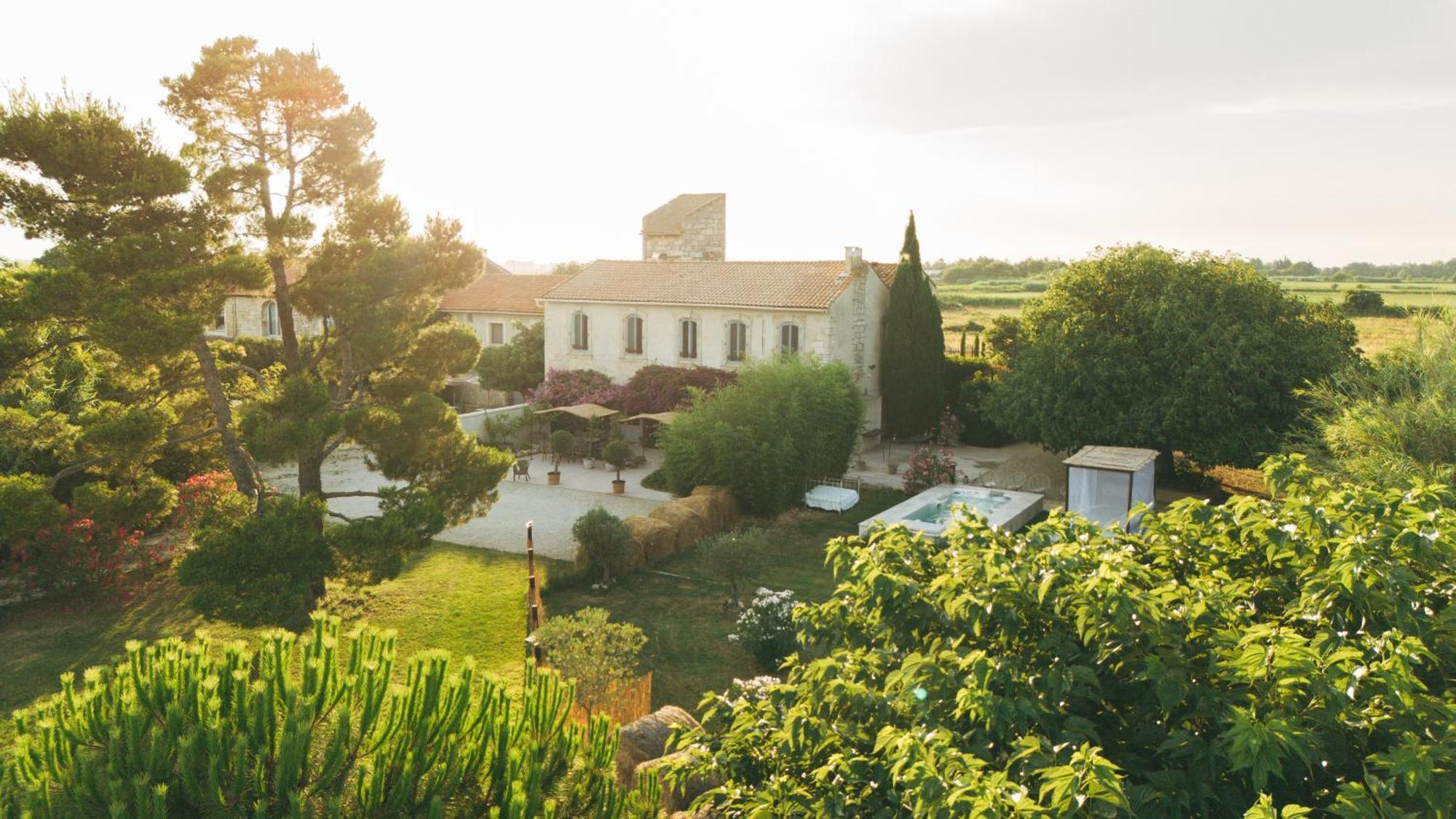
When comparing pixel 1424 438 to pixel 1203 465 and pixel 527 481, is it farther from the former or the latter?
pixel 527 481

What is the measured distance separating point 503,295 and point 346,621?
2845 centimetres

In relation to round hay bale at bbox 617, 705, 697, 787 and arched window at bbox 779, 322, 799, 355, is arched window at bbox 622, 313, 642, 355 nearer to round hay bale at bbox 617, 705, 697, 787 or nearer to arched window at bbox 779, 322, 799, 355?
arched window at bbox 779, 322, 799, 355

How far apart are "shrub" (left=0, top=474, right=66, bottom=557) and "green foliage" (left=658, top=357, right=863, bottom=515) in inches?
557

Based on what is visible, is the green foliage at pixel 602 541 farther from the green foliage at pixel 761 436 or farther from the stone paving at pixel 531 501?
the green foliage at pixel 761 436

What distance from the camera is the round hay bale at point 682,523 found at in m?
20.4

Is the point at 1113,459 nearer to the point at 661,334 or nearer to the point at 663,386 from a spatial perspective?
the point at 663,386

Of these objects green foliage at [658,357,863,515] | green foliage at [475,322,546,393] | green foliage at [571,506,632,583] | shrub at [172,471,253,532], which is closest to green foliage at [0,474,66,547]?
shrub at [172,471,253,532]

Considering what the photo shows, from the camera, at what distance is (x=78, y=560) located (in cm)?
1582

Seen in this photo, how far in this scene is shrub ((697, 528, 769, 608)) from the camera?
16.9 meters

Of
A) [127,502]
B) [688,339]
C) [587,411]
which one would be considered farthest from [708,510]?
[688,339]

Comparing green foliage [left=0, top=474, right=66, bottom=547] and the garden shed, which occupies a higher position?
green foliage [left=0, top=474, right=66, bottom=547]

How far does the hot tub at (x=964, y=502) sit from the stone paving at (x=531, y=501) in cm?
669

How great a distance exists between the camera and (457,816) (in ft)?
17.7

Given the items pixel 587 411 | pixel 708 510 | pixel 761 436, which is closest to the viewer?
pixel 708 510
